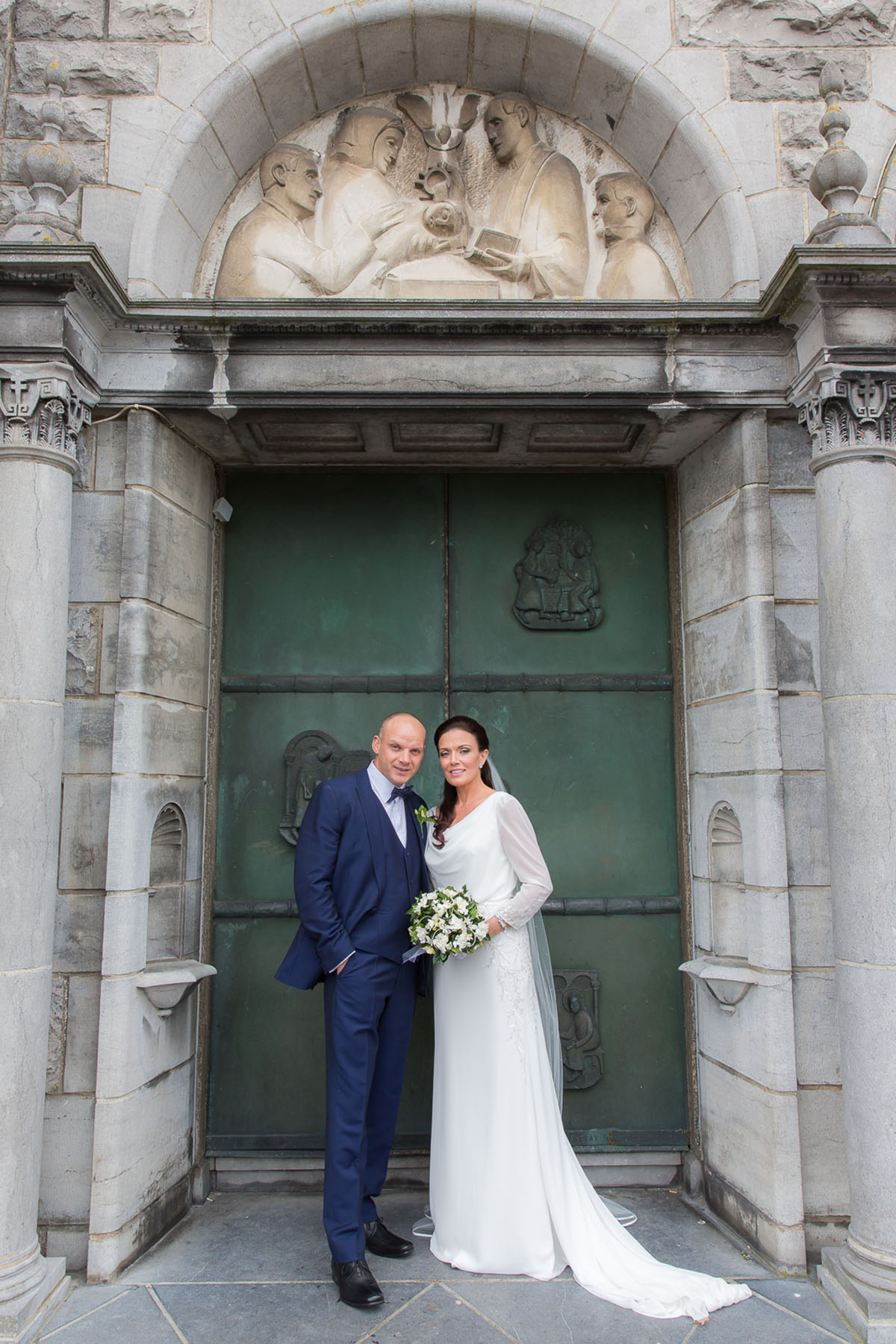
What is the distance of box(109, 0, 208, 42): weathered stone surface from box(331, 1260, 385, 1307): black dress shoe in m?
4.50

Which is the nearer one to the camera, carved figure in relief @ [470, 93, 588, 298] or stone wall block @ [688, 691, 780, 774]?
stone wall block @ [688, 691, 780, 774]

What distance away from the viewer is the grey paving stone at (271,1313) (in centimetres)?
260

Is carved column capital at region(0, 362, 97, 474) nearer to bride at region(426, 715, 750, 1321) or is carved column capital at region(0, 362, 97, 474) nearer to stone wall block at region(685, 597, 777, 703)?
bride at region(426, 715, 750, 1321)

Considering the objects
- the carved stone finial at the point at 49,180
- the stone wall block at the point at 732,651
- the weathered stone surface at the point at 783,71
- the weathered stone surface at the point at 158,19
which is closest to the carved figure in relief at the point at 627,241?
the weathered stone surface at the point at 783,71

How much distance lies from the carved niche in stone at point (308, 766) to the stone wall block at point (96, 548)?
1.03 meters

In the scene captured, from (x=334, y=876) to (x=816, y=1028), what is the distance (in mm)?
Result: 1820

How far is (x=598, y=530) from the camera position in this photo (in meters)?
4.00

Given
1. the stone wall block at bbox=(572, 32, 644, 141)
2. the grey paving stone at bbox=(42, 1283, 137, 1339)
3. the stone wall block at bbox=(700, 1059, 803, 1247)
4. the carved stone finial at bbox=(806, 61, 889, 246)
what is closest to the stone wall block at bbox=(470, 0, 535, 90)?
the stone wall block at bbox=(572, 32, 644, 141)

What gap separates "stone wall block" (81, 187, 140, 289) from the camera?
3355mm

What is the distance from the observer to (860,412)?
2.97m

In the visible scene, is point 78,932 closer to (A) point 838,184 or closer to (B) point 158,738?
(B) point 158,738

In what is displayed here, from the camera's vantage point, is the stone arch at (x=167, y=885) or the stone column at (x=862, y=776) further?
the stone arch at (x=167, y=885)

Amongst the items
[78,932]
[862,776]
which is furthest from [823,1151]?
[78,932]

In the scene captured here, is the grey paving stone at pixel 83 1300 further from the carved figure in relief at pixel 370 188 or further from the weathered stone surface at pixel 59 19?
the weathered stone surface at pixel 59 19
